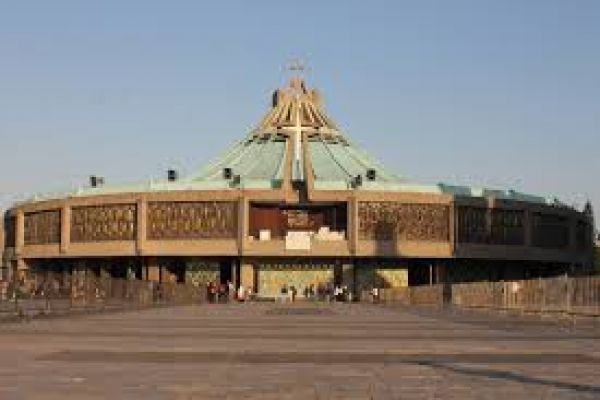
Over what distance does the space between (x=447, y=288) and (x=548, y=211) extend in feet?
213

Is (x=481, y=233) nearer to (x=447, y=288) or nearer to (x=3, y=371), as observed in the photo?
(x=447, y=288)

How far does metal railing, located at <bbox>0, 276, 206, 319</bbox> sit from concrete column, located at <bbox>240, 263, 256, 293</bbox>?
65.9m

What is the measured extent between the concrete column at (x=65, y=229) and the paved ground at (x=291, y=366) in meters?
104

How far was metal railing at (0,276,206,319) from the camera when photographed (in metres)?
36.5

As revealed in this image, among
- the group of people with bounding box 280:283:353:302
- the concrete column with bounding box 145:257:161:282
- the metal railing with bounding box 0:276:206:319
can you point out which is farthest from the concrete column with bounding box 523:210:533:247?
the metal railing with bounding box 0:276:206:319

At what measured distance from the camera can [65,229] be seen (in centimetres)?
12606

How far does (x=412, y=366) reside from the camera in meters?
14.9

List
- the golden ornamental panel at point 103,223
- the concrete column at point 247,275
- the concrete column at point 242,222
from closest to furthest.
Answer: the concrete column at point 242,222 → the golden ornamental panel at point 103,223 → the concrete column at point 247,275

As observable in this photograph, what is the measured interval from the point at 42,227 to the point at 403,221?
1823 inches

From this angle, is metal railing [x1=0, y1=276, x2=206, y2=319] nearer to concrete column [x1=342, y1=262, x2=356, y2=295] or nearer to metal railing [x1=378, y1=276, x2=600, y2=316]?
metal railing [x1=378, y1=276, x2=600, y2=316]

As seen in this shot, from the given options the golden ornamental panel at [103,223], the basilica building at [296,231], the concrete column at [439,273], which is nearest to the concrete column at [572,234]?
the basilica building at [296,231]

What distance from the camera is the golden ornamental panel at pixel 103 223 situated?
123 m

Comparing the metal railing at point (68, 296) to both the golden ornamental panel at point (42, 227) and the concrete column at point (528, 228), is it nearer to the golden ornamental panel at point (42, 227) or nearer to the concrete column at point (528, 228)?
the golden ornamental panel at point (42, 227)

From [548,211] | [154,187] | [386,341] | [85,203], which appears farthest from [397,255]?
[386,341]
